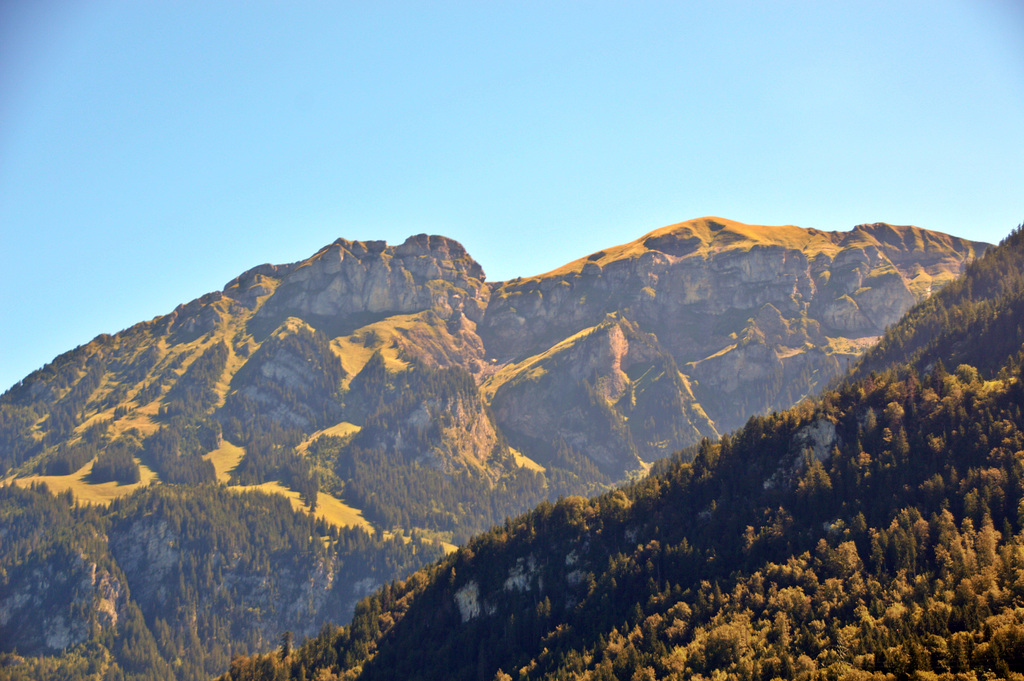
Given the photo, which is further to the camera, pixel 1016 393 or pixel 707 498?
pixel 707 498

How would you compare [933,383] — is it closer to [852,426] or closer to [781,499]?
[852,426]

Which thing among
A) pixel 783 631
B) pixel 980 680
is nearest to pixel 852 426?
pixel 783 631

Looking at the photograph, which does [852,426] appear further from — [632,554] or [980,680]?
[980,680]

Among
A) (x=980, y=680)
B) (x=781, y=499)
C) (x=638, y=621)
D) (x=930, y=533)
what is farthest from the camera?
(x=781, y=499)

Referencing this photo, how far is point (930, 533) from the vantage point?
14988cm

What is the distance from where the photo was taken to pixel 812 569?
155375 mm

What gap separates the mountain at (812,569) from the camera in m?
126

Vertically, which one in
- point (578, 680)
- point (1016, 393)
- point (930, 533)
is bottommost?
point (578, 680)

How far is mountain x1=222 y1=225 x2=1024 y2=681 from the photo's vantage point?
12631 cm

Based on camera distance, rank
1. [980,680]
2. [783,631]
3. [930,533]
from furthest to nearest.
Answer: [930,533] → [783,631] → [980,680]

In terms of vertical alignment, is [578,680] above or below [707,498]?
below

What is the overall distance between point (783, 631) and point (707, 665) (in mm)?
15339

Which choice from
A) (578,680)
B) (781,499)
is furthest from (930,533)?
(578,680)

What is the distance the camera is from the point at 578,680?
157m
